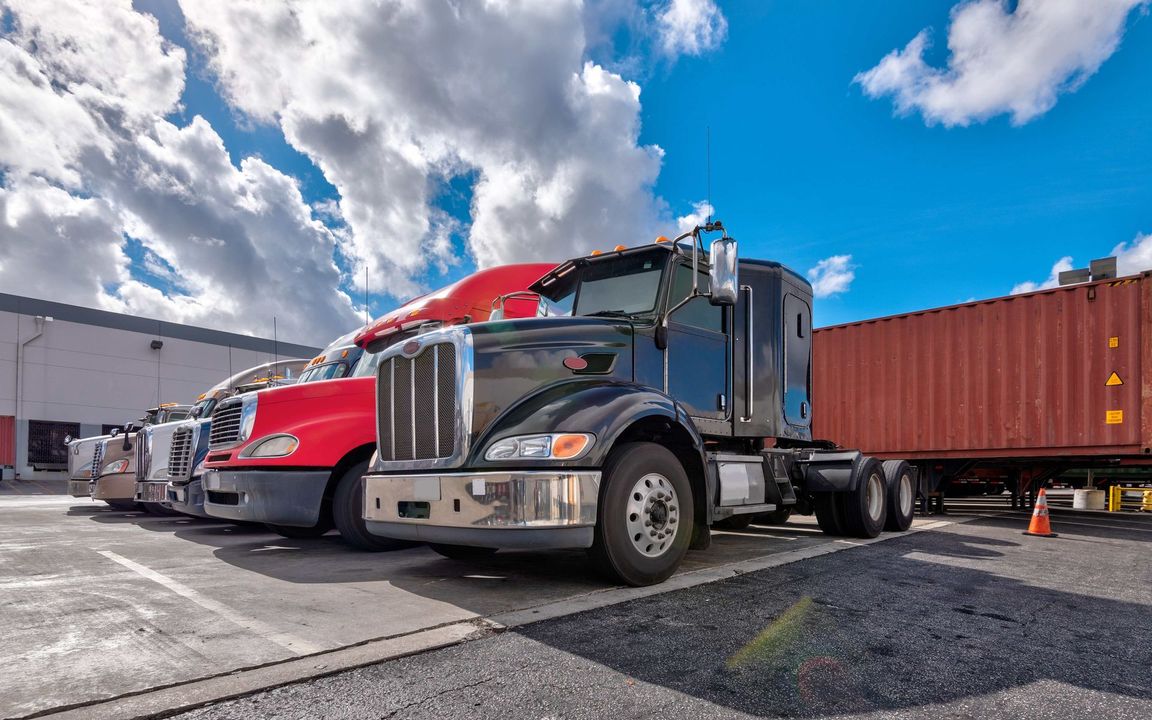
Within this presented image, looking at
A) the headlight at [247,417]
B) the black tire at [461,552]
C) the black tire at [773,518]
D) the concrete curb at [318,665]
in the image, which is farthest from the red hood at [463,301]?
the black tire at [773,518]

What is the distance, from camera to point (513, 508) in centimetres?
380

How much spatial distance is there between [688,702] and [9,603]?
4158 mm

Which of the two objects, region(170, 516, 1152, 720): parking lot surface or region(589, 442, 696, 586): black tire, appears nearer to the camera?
region(170, 516, 1152, 720): parking lot surface

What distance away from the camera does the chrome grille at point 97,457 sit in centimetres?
1067

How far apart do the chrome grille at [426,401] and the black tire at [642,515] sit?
99 cm

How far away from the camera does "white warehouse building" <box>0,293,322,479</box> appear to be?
2473 centimetres

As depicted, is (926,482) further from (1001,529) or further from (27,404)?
(27,404)

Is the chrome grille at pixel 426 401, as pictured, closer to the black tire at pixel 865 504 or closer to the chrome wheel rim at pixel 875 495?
the black tire at pixel 865 504

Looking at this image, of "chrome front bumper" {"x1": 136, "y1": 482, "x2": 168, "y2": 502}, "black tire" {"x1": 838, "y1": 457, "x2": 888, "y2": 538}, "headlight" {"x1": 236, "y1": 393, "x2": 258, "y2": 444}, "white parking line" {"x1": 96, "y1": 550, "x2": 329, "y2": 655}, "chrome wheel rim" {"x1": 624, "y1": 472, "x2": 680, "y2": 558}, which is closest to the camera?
"white parking line" {"x1": 96, "y1": 550, "x2": 329, "y2": 655}

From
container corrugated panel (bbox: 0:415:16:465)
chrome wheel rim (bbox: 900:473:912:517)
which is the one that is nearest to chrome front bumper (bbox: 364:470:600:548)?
chrome wheel rim (bbox: 900:473:912:517)

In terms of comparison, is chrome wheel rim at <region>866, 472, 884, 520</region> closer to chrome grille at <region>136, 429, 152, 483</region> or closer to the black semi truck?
the black semi truck

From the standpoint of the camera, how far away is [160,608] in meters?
3.82

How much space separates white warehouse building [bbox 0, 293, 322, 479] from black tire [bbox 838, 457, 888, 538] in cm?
2938

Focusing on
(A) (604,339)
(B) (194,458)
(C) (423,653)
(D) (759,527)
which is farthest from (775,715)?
(B) (194,458)
